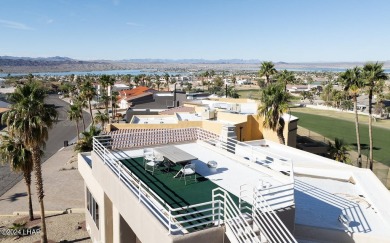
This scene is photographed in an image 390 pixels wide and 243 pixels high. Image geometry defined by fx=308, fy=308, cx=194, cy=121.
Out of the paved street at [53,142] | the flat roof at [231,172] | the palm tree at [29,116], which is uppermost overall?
the palm tree at [29,116]

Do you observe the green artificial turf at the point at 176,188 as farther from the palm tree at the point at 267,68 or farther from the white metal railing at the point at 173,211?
the palm tree at the point at 267,68

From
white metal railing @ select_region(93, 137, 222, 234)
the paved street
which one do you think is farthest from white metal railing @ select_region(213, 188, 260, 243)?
the paved street

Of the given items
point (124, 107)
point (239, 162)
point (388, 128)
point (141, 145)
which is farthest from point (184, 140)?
point (124, 107)

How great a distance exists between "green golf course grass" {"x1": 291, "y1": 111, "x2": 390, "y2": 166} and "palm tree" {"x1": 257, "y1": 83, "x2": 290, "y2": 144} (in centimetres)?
1903

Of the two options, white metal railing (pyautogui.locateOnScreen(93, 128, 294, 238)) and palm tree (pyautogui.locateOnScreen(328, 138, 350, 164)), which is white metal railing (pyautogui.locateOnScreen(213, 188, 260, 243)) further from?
palm tree (pyautogui.locateOnScreen(328, 138, 350, 164))

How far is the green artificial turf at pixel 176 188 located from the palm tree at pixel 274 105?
52.9ft

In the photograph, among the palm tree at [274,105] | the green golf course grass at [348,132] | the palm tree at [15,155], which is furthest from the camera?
the green golf course grass at [348,132]

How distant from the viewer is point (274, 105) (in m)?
27.8

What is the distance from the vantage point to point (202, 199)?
1056cm

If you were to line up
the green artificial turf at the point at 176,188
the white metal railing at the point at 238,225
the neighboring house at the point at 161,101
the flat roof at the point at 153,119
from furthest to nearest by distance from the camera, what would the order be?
1. the neighboring house at the point at 161,101
2. the flat roof at the point at 153,119
3. the green artificial turf at the point at 176,188
4. the white metal railing at the point at 238,225

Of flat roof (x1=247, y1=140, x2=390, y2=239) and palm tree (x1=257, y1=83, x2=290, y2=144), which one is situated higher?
palm tree (x1=257, y1=83, x2=290, y2=144)

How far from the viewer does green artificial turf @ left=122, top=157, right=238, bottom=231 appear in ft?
34.2

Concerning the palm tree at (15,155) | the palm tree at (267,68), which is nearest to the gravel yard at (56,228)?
the palm tree at (15,155)

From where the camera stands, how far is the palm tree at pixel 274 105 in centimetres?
2769
